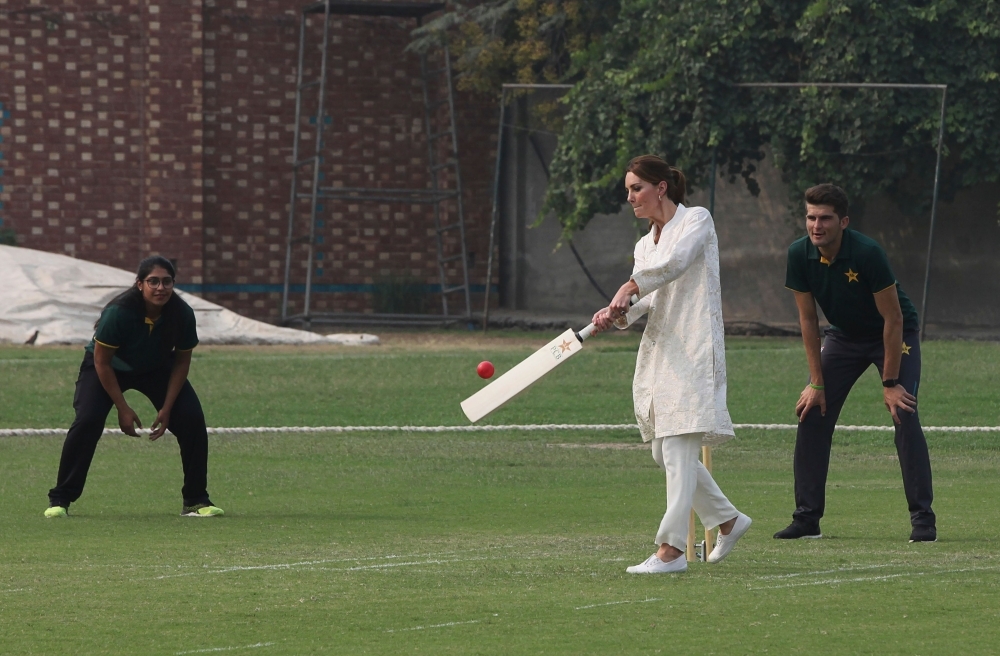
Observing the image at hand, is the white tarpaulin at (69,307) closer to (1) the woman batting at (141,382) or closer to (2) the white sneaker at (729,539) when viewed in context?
(1) the woman batting at (141,382)

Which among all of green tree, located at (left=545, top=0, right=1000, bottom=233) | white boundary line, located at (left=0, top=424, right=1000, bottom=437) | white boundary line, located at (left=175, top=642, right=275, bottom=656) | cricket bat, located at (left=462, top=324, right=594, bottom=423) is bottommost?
white boundary line, located at (left=0, top=424, right=1000, bottom=437)

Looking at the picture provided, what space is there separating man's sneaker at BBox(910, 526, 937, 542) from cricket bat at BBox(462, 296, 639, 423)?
1995 millimetres

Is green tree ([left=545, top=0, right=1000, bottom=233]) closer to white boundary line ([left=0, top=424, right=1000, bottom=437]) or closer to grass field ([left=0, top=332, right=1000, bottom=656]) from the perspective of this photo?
grass field ([left=0, top=332, right=1000, bottom=656])

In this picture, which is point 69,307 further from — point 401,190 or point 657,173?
point 657,173

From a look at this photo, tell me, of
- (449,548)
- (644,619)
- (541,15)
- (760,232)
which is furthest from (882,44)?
(644,619)

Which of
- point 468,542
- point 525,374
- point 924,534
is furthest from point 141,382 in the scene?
point 924,534

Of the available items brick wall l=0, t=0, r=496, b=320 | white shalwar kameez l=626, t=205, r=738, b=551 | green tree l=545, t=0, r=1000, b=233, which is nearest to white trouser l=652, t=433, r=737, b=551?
white shalwar kameez l=626, t=205, r=738, b=551

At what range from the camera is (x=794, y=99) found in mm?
22812

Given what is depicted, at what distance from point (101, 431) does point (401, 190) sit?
17770 millimetres

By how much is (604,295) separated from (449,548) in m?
19.3

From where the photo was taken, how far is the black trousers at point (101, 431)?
Result: 9.54 metres

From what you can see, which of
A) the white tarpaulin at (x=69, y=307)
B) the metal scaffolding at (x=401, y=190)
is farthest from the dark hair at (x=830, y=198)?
the metal scaffolding at (x=401, y=190)

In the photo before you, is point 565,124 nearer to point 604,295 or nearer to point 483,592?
point 604,295

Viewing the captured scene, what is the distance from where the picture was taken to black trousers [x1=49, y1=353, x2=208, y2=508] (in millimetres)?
9539
